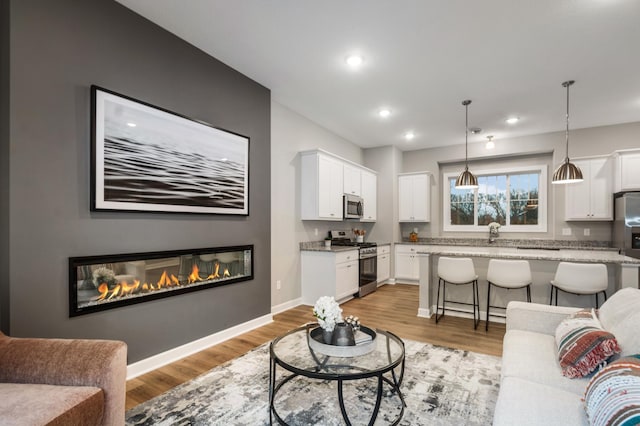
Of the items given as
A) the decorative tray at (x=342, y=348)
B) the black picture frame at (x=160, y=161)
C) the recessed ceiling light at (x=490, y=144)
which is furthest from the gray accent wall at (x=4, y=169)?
the recessed ceiling light at (x=490, y=144)

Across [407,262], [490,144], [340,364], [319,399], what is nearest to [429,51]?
[340,364]

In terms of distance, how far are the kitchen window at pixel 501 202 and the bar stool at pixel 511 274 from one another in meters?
2.96

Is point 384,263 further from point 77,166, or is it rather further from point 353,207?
point 77,166

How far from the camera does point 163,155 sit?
284cm

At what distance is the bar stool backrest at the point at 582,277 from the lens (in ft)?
10.7

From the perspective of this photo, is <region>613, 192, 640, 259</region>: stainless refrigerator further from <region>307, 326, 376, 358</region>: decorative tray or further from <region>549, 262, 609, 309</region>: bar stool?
<region>307, 326, 376, 358</region>: decorative tray

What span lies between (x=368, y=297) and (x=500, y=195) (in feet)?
11.4

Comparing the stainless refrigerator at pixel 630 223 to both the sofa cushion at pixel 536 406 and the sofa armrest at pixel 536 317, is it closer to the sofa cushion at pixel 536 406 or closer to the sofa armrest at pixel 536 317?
the sofa armrest at pixel 536 317

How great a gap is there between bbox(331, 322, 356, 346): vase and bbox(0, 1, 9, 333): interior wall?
6.63 feet

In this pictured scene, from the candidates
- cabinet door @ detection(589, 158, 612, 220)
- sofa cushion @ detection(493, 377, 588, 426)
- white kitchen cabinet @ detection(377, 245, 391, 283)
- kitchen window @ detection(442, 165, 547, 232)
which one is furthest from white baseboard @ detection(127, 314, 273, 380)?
cabinet door @ detection(589, 158, 612, 220)

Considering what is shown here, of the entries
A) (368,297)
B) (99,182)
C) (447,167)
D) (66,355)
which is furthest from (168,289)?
(447,167)

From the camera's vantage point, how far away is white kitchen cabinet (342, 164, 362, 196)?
18.7 ft

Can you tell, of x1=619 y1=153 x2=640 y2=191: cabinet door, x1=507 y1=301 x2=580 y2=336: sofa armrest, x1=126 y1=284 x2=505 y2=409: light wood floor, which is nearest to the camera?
x1=507 y1=301 x2=580 y2=336: sofa armrest

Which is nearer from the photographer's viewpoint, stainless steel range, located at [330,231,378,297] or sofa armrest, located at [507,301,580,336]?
Answer: sofa armrest, located at [507,301,580,336]
